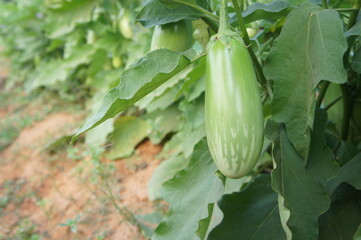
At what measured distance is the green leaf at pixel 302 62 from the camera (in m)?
0.60

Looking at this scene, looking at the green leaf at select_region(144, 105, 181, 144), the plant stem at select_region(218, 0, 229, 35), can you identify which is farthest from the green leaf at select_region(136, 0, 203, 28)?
the green leaf at select_region(144, 105, 181, 144)

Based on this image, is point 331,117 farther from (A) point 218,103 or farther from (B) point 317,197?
(A) point 218,103

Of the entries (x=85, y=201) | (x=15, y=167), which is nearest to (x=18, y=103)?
(x=15, y=167)

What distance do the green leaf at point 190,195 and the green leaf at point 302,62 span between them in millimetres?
238

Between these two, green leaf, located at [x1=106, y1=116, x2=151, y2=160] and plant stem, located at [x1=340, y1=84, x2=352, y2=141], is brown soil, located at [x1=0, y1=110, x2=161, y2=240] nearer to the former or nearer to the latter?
green leaf, located at [x1=106, y1=116, x2=151, y2=160]

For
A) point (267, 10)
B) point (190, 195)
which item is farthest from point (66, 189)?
point (267, 10)

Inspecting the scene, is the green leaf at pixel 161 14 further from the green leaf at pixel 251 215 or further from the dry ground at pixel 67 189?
the dry ground at pixel 67 189

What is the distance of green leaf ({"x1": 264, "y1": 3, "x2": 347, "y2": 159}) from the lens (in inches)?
23.8

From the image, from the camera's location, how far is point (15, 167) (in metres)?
→ 2.23

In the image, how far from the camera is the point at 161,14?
716 mm

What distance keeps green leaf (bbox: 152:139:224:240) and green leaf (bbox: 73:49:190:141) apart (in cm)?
26

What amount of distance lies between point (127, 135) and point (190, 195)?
1.30 meters

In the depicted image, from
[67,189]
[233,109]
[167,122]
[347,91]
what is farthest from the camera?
[167,122]

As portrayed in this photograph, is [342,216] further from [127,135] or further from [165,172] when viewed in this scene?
[127,135]
